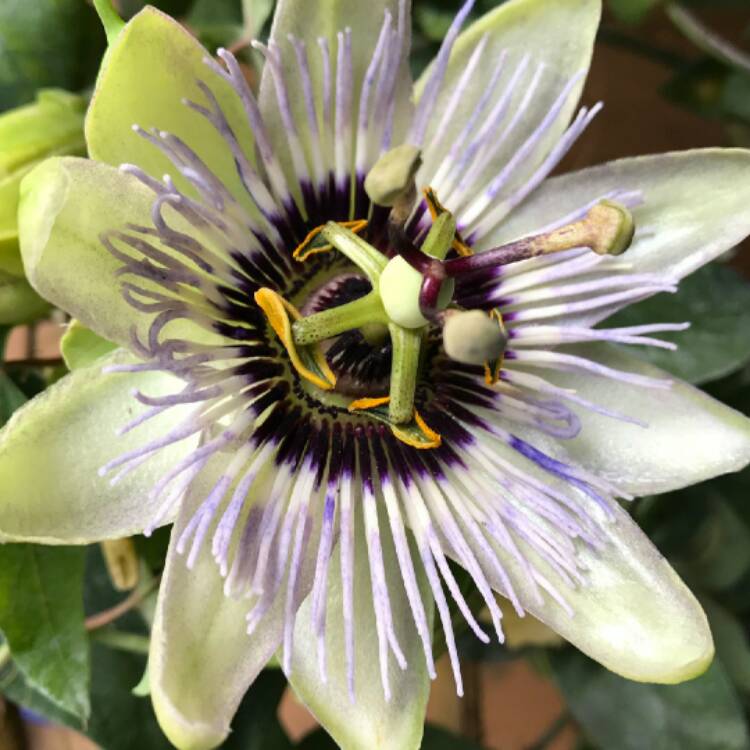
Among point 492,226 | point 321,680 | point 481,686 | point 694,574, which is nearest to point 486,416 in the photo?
point 492,226

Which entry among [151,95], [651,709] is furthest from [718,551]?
[151,95]

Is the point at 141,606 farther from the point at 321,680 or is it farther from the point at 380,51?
the point at 380,51

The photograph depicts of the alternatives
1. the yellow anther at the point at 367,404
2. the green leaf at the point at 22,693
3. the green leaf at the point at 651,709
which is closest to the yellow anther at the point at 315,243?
the yellow anther at the point at 367,404

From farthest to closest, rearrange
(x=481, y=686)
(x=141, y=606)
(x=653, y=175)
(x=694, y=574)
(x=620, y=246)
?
1. (x=481, y=686)
2. (x=694, y=574)
3. (x=141, y=606)
4. (x=653, y=175)
5. (x=620, y=246)

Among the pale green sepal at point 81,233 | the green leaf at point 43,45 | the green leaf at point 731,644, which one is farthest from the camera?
the green leaf at point 731,644

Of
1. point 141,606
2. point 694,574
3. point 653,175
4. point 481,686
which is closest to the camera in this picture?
point 653,175

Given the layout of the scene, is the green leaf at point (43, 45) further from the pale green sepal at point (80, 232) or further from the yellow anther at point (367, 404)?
the yellow anther at point (367, 404)

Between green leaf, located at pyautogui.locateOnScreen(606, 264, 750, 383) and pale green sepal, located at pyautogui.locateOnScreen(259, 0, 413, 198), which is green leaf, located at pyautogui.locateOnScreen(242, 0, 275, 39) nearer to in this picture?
pale green sepal, located at pyautogui.locateOnScreen(259, 0, 413, 198)
